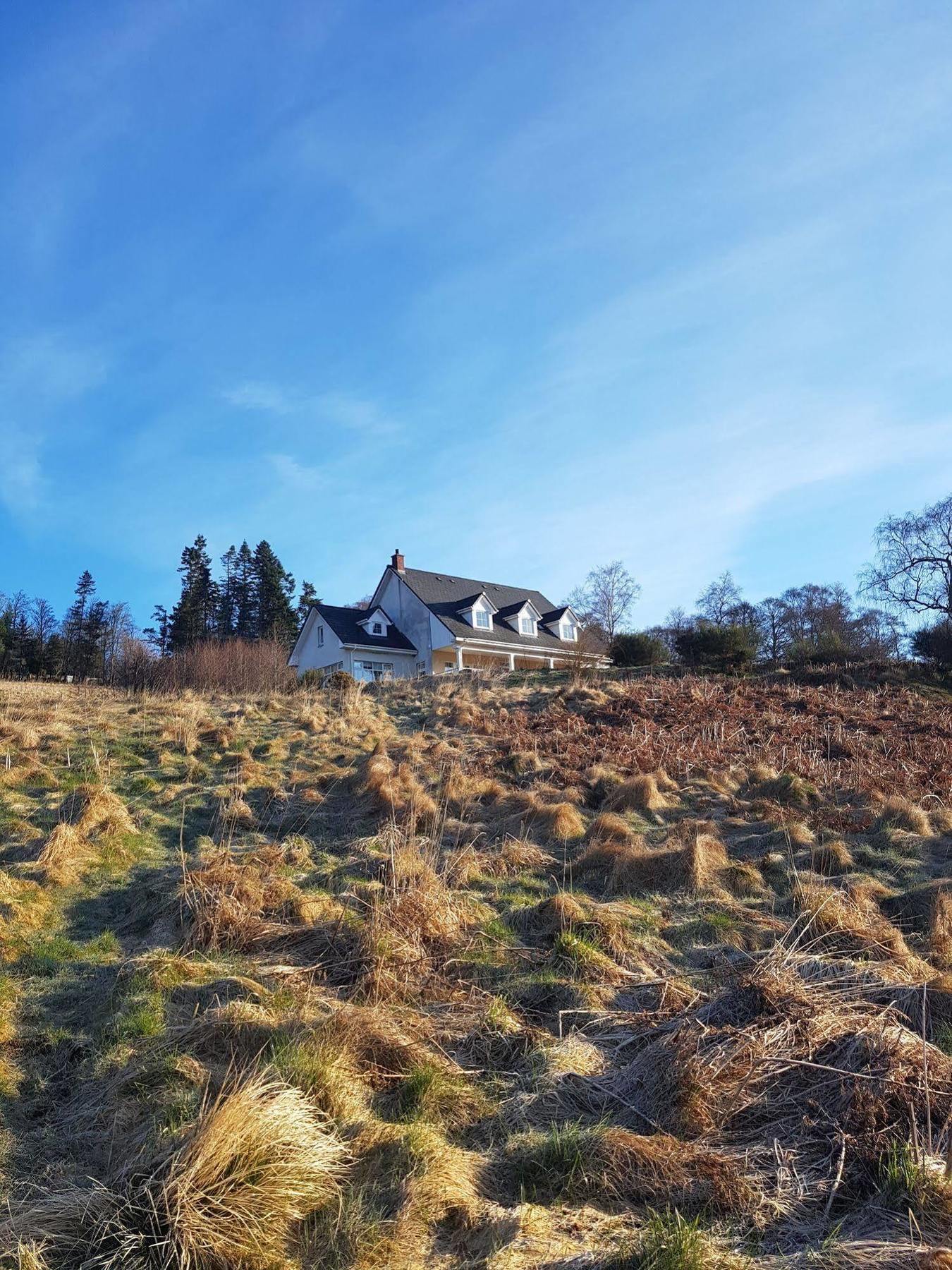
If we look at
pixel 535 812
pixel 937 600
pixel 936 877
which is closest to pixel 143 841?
pixel 535 812

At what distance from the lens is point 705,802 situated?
10070mm

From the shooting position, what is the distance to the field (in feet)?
10.4

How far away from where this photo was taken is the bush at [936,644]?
69.2ft

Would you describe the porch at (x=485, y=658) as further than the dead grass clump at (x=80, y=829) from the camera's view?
Yes

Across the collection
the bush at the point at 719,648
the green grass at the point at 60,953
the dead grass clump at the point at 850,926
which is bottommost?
the green grass at the point at 60,953

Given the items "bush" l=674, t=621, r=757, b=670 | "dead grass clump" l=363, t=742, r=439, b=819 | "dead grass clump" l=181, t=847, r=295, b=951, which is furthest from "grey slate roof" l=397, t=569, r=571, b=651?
"dead grass clump" l=181, t=847, r=295, b=951

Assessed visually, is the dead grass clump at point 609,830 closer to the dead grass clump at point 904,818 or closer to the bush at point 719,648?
the dead grass clump at point 904,818

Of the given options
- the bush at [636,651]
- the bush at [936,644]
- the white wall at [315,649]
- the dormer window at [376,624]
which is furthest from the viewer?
the dormer window at [376,624]

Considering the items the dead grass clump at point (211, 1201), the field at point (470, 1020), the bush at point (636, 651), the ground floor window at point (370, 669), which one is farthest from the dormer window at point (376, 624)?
the dead grass clump at point (211, 1201)

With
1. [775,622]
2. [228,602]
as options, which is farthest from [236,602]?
[775,622]

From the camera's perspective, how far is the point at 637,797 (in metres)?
9.84

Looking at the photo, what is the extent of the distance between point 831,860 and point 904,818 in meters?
1.65

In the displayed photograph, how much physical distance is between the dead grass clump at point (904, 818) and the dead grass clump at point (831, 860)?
1.11 m

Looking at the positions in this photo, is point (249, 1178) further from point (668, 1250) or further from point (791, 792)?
point (791, 792)
